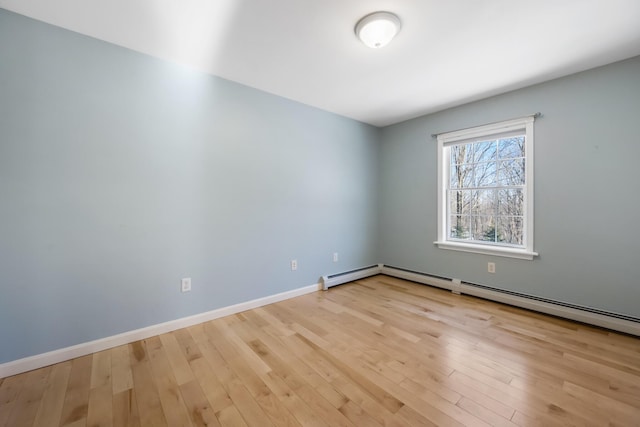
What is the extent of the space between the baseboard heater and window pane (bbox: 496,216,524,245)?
5.67 feet

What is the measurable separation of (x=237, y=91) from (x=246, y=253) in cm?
170

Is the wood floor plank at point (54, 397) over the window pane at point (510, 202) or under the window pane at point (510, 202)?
under

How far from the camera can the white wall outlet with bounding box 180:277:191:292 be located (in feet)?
7.49

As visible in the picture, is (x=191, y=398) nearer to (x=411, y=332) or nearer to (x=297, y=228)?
(x=411, y=332)

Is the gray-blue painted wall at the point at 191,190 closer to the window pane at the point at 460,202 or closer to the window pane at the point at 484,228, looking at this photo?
the window pane at the point at 484,228

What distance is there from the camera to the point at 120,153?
1992 mm

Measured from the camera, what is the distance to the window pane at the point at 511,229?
111 inches

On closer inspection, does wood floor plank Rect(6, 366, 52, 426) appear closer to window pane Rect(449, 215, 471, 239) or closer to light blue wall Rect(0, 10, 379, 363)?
light blue wall Rect(0, 10, 379, 363)

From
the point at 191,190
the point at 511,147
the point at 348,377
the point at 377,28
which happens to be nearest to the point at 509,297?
the point at 511,147

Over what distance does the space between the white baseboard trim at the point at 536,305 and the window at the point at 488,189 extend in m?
0.45

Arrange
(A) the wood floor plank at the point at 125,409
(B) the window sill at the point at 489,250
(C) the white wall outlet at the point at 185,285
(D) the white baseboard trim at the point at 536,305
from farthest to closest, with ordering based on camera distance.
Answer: (B) the window sill at the point at 489,250, (C) the white wall outlet at the point at 185,285, (D) the white baseboard trim at the point at 536,305, (A) the wood floor plank at the point at 125,409

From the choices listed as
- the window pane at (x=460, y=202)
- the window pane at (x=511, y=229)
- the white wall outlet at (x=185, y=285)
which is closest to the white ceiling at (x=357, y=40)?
the window pane at (x=460, y=202)

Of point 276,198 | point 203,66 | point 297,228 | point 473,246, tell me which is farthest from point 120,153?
point 473,246

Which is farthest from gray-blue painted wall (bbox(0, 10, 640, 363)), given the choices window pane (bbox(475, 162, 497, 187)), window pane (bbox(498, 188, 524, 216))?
window pane (bbox(475, 162, 497, 187))
